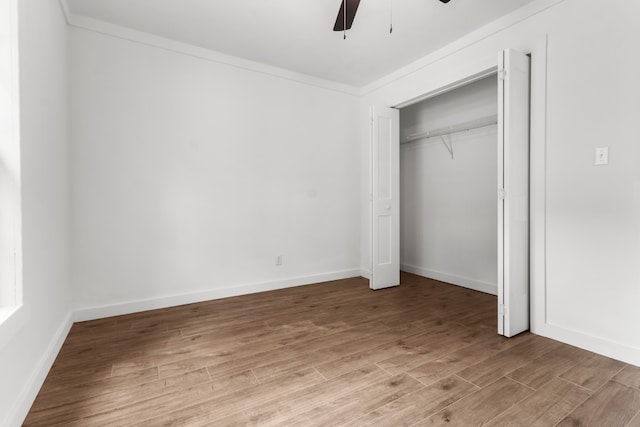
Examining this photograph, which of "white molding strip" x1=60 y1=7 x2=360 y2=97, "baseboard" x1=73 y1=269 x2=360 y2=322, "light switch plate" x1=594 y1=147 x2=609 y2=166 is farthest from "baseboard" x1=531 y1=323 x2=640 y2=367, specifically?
"white molding strip" x1=60 y1=7 x2=360 y2=97

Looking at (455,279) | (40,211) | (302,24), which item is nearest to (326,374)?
(40,211)

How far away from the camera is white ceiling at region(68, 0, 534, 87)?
2.65m

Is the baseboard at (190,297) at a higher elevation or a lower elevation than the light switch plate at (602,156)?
lower

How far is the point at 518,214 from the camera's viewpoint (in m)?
2.51

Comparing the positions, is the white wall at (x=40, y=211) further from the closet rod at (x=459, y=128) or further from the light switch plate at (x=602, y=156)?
the closet rod at (x=459, y=128)

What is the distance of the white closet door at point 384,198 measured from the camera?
384cm

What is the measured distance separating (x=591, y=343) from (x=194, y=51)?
4378mm

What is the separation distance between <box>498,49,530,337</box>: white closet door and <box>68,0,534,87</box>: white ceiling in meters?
0.71

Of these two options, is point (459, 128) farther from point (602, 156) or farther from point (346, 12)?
point (346, 12)

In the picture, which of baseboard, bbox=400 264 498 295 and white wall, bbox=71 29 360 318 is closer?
white wall, bbox=71 29 360 318

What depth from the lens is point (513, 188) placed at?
2.48 m

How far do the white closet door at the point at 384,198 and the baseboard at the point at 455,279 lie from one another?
0.66 meters

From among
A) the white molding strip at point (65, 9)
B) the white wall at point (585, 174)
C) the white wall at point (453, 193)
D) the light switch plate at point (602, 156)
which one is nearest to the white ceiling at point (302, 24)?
the white molding strip at point (65, 9)

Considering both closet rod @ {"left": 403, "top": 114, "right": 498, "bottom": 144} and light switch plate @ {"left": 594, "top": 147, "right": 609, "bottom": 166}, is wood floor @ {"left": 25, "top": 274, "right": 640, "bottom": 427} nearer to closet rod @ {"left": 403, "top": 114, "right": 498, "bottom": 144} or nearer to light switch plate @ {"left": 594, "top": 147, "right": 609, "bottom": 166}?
light switch plate @ {"left": 594, "top": 147, "right": 609, "bottom": 166}
